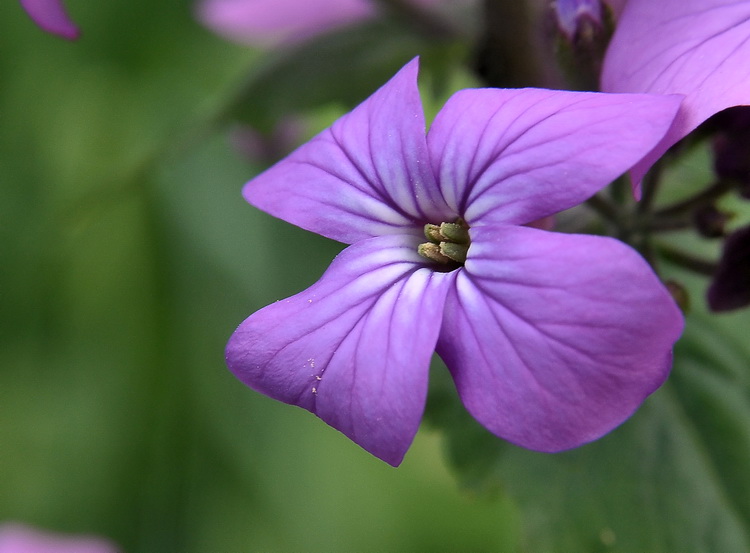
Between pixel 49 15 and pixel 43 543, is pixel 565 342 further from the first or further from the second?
pixel 43 543

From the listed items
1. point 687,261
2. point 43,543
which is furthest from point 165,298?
point 687,261

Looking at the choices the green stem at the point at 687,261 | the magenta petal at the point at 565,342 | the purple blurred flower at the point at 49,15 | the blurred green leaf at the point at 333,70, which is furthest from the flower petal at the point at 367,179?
the blurred green leaf at the point at 333,70

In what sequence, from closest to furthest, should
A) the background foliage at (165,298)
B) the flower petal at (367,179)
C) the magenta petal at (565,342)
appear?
the magenta petal at (565,342) < the flower petal at (367,179) < the background foliage at (165,298)

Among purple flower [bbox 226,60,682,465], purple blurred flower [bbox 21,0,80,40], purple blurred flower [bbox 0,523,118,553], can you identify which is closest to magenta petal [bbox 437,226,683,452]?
purple flower [bbox 226,60,682,465]

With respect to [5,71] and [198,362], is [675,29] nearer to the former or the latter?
[198,362]

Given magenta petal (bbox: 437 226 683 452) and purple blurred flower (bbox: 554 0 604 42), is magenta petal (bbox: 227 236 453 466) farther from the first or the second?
purple blurred flower (bbox: 554 0 604 42)

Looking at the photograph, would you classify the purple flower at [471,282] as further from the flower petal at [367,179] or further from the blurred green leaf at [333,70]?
the blurred green leaf at [333,70]

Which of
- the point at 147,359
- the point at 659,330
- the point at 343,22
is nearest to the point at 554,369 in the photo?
the point at 659,330
